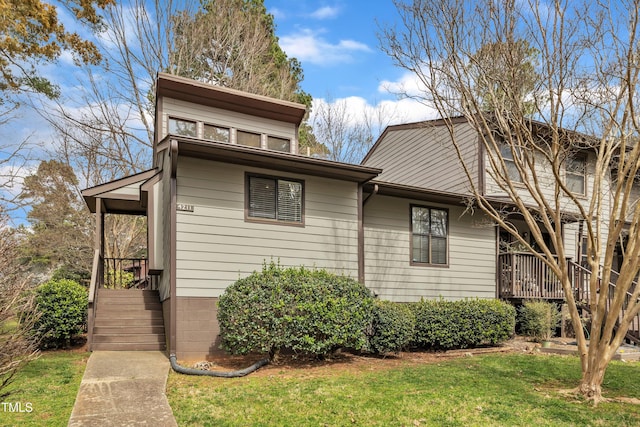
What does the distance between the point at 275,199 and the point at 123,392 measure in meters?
4.65

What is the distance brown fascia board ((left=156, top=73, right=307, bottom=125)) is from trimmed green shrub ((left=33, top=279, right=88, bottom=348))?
5099mm

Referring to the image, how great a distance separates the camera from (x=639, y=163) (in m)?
5.91

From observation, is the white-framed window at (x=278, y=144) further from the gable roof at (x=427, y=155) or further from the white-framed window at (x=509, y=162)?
the white-framed window at (x=509, y=162)

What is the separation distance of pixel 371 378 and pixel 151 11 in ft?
57.3

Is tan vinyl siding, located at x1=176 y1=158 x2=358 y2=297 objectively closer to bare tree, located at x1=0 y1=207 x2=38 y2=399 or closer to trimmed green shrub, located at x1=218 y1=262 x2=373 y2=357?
trimmed green shrub, located at x1=218 y1=262 x2=373 y2=357

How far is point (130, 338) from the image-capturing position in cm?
907

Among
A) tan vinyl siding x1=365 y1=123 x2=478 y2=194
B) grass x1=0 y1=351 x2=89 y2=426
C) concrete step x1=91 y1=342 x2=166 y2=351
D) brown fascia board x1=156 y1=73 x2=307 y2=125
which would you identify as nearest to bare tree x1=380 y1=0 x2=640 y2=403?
brown fascia board x1=156 y1=73 x2=307 y2=125

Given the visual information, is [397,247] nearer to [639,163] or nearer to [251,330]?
[251,330]

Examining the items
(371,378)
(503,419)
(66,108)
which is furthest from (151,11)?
(503,419)

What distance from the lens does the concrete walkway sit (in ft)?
16.1

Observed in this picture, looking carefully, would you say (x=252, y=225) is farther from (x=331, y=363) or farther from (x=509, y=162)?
(x=509, y=162)

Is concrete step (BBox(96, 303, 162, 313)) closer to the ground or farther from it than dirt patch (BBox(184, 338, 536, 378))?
farther from it

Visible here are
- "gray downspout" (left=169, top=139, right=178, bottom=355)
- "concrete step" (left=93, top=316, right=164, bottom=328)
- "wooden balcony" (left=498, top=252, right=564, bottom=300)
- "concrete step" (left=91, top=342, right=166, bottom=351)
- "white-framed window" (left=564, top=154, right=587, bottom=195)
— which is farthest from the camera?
"white-framed window" (left=564, top=154, right=587, bottom=195)

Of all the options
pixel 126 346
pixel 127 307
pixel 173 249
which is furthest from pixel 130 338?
pixel 173 249
